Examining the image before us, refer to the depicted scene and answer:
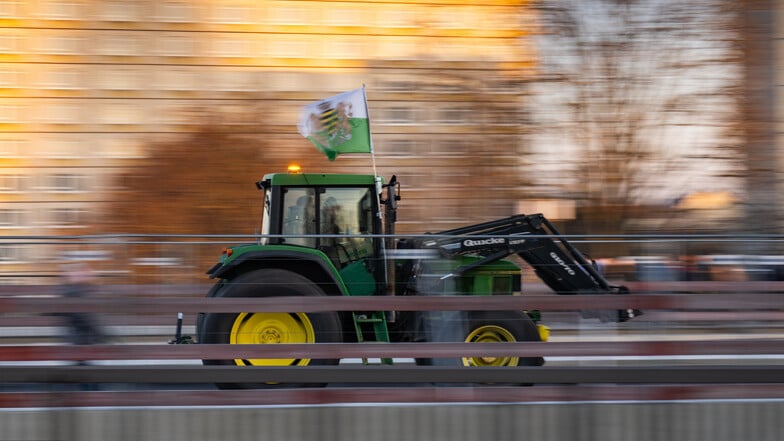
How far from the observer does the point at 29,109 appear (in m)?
41.6

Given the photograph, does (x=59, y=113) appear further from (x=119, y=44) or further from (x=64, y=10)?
(x=64, y=10)

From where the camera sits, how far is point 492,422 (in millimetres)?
4988

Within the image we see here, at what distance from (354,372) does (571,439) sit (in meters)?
1.31

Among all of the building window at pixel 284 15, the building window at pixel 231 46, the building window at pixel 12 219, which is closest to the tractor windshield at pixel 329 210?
the building window at pixel 231 46

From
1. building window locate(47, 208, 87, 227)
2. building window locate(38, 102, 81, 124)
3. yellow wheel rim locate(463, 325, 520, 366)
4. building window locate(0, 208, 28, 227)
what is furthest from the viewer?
building window locate(38, 102, 81, 124)

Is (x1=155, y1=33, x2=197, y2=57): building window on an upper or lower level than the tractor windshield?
upper

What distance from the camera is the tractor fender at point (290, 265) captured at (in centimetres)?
688

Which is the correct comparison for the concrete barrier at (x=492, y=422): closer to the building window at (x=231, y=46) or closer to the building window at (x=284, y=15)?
the building window at (x=231, y=46)

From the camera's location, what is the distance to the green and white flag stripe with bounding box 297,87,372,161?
7719mm

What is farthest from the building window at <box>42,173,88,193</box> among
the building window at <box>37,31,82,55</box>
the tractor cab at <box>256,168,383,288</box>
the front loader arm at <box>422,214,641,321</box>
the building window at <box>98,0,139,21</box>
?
the front loader arm at <box>422,214,641,321</box>

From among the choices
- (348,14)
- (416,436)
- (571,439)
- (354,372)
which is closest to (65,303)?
(354,372)

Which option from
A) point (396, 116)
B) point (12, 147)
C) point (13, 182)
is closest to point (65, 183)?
point (13, 182)

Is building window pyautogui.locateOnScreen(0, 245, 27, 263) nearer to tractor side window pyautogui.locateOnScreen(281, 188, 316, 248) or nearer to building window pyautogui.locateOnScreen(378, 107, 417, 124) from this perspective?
tractor side window pyautogui.locateOnScreen(281, 188, 316, 248)

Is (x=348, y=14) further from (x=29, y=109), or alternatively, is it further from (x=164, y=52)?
(x=29, y=109)
